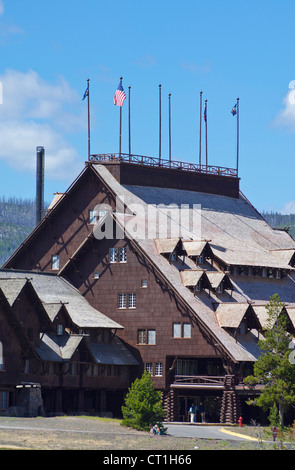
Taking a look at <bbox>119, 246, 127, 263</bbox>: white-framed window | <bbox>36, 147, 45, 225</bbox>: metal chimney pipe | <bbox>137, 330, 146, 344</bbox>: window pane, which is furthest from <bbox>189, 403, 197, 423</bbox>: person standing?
<bbox>36, 147, 45, 225</bbox>: metal chimney pipe

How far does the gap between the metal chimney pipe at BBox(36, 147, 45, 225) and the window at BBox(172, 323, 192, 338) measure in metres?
27.0

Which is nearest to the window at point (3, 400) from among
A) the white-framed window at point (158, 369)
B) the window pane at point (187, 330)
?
the white-framed window at point (158, 369)

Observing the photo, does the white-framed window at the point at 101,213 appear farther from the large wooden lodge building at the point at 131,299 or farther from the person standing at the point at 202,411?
the person standing at the point at 202,411

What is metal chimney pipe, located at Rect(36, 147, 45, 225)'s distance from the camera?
12900 centimetres

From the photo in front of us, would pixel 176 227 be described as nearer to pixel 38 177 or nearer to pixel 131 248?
pixel 131 248

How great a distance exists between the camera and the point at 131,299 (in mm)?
110312

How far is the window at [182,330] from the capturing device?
10656 cm

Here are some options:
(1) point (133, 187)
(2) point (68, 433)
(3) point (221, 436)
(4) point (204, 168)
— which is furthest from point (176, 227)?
(2) point (68, 433)

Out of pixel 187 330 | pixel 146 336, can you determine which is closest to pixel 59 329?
pixel 146 336

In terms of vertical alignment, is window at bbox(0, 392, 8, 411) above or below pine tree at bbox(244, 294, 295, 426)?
below

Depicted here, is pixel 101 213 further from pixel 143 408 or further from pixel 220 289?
pixel 143 408

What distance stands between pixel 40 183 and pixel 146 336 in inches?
A: 1187

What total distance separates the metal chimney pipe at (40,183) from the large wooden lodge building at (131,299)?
31.9 feet

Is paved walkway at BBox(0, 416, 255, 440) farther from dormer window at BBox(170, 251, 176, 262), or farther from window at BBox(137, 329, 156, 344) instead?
dormer window at BBox(170, 251, 176, 262)
